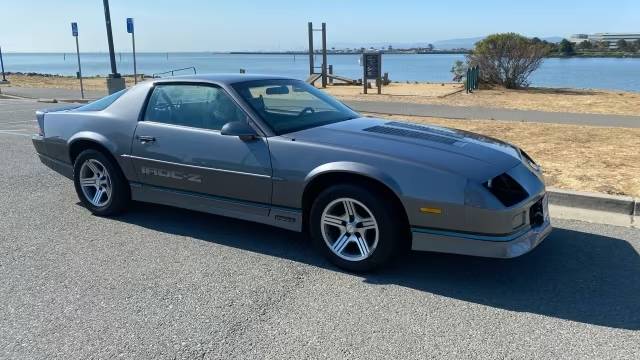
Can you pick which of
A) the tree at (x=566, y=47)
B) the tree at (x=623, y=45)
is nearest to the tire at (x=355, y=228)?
the tree at (x=566, y=47)

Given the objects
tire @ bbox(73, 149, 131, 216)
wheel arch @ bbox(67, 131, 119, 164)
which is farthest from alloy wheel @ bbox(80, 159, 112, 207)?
wheel arch @ bbox(67, 131, 119, 164)

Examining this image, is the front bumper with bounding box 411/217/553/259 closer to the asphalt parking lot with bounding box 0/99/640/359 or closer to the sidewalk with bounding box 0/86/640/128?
the asphalt parking lot with bounding box 0/99/640/359

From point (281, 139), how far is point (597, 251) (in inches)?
108

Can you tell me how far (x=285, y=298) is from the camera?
12.7 feet

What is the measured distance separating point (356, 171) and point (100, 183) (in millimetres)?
2994

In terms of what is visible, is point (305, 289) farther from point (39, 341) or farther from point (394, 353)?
point (39, 341)

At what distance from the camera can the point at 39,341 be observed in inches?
131

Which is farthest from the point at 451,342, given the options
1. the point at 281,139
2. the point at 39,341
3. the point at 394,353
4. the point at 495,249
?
the point at 39,341

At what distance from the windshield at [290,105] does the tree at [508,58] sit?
2059 centimetres

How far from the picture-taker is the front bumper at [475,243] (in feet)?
12.5

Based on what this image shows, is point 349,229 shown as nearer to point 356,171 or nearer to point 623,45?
point 356,171

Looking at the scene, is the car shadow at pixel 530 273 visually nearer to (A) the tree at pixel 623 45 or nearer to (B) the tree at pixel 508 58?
(B) the tree at pixel 508 58

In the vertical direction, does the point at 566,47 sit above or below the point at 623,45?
below

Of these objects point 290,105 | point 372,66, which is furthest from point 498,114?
point 372,66
